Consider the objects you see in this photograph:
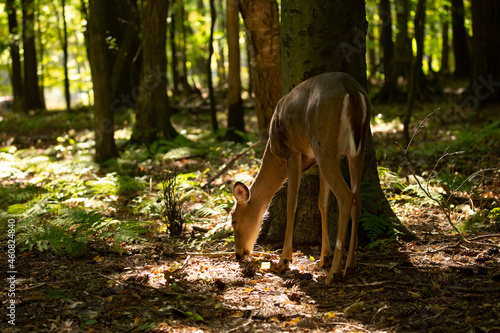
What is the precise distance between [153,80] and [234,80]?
2.02 metres

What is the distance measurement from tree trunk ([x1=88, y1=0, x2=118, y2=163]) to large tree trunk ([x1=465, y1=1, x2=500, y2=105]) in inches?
375

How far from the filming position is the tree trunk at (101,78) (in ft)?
33.1

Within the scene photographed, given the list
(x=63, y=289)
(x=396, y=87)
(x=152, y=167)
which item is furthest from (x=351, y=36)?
(x=396, y=87)

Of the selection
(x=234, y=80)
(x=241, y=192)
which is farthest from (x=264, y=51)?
(x=234, y=80)

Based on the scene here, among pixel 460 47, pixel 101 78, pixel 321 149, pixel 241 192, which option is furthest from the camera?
pixel 460 47

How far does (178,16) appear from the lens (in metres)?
21.2

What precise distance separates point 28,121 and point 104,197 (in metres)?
12.8

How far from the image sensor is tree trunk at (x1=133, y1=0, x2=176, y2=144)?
12.0m

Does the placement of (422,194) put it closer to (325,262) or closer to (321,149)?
(325,262)

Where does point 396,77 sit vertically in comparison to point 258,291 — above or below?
above

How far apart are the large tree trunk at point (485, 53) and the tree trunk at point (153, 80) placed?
8.30 m

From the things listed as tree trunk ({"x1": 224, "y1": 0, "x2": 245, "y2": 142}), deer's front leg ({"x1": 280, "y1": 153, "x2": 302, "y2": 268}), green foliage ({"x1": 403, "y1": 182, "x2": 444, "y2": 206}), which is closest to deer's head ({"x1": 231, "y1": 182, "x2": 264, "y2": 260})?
deer's front leg ({"x1": 280, "y1": 153, "x2": 302, "y2": 268})

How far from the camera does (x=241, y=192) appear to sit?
5.50 meters

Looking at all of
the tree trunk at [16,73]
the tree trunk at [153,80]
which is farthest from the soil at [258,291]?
the tree trunk at [16,73]
